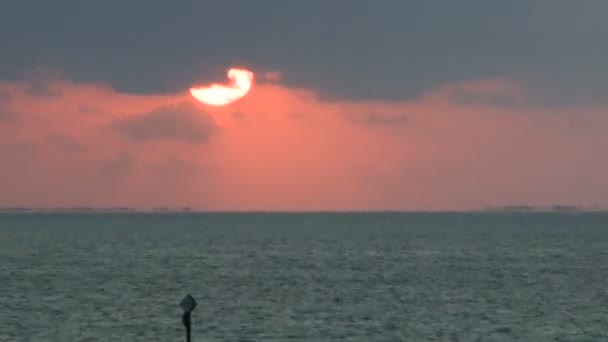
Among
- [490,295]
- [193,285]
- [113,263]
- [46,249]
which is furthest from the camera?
[46,249]

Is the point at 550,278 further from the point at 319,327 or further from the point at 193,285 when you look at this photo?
the point at 319,327

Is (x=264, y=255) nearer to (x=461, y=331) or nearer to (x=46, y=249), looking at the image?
(x=46, y=249)

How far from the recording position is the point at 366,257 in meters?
145

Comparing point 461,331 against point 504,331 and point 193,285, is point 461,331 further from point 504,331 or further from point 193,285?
point 193,285

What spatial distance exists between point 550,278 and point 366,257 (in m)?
38.5

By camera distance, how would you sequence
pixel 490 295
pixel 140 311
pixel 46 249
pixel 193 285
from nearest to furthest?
pixel 140 311
pixel 490 295
pixel 193 285
pixel 46 249

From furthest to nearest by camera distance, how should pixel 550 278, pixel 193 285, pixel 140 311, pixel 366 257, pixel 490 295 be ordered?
1. pixel 366 257
2. pixel 550 278
3. pixel 193 285
4. pixel 490 295
5. pixel 140 311

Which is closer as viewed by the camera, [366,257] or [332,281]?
[332,281]

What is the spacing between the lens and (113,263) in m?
131

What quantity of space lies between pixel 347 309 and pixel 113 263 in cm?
5597

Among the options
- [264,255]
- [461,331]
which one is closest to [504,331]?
[461,331]

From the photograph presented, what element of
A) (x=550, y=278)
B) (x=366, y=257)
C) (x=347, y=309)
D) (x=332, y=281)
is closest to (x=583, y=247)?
(x=366, y=257)

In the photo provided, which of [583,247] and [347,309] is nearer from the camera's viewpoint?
[347,309]

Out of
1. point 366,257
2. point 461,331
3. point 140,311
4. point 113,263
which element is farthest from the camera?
point 366,257
